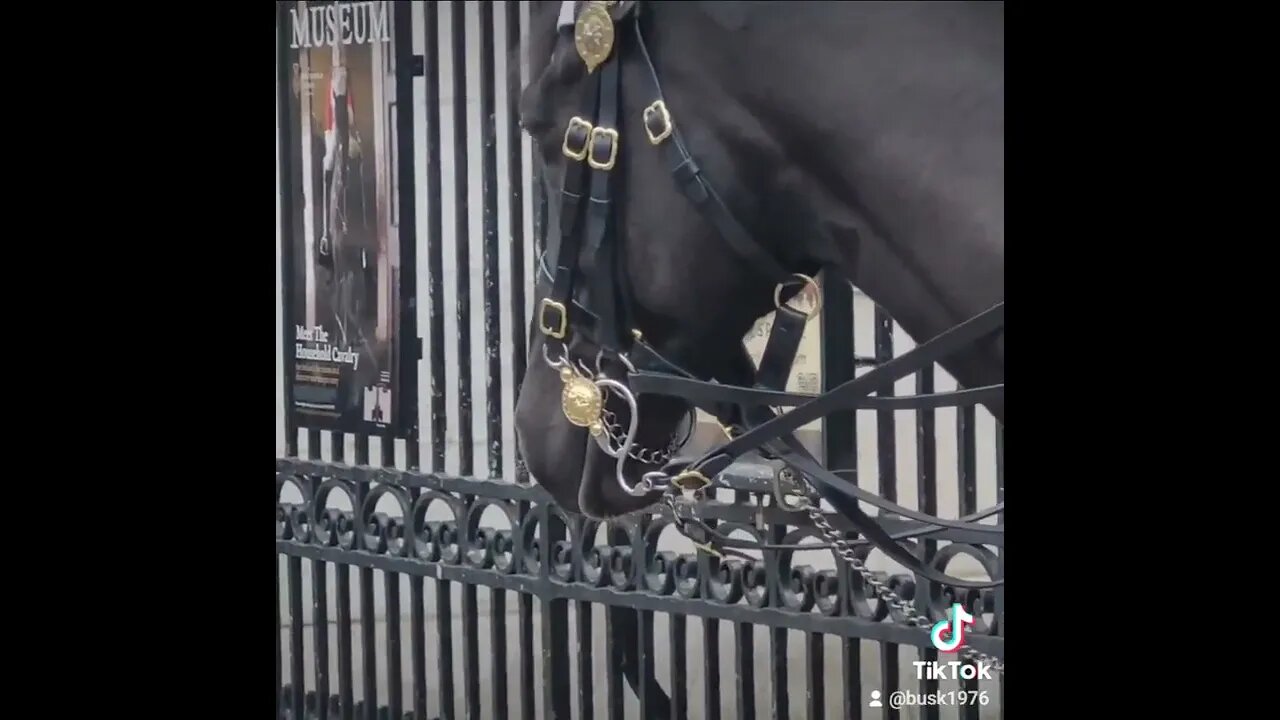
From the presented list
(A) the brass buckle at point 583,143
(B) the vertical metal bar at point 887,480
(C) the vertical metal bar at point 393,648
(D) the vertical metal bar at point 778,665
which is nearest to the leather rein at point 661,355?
(A) the brass buckle at point 583,143

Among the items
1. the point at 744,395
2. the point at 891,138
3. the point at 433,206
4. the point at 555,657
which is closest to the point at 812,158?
the point at 891,138

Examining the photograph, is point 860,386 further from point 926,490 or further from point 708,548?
point 708,548

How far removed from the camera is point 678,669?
7.28 feet

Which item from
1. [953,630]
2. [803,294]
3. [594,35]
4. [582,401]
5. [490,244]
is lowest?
[953,630]

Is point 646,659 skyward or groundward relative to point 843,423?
groundward

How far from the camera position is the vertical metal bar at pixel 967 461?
180cm

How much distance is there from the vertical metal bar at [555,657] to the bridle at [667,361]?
0.51m

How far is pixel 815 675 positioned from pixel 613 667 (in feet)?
1.08

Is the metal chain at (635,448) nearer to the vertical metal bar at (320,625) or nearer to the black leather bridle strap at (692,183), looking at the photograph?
the black leather bridle strap at (692,183)

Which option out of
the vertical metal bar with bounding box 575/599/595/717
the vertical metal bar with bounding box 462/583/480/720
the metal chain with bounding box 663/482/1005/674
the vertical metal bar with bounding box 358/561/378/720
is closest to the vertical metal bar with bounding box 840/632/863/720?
the metal chain with bounding box 663/482/1005/674

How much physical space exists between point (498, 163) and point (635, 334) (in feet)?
2.07

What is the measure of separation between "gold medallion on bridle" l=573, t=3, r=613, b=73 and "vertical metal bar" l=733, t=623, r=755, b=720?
810 mm
